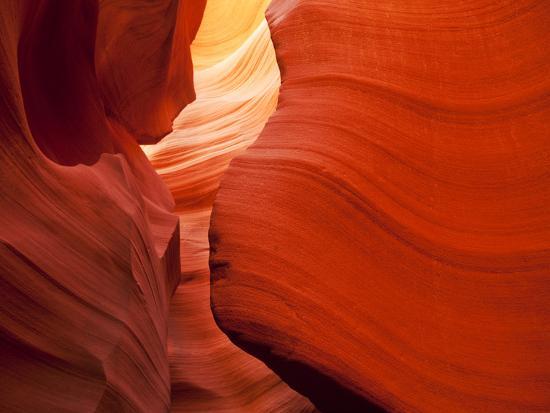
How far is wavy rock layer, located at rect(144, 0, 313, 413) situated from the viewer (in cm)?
171

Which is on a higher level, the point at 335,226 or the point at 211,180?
the point at 335,226

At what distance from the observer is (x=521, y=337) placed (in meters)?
0.91

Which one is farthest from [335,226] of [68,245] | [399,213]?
[68,245]

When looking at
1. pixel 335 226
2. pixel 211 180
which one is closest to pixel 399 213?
pixel 335 226

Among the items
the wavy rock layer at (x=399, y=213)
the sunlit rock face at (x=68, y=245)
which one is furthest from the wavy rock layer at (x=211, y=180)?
the wavy rock layer at (x=399, y=213)

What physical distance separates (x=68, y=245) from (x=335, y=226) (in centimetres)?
43

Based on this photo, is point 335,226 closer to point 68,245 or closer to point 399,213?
point 399,213

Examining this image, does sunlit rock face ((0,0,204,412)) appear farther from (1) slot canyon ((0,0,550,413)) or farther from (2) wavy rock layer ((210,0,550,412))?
(2) wavy rock layer ((210,0,550,412))

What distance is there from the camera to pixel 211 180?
2.24 m

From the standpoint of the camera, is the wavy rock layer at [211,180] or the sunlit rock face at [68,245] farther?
the wavy rock layer at [211,180]

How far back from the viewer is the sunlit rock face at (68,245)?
91 cm

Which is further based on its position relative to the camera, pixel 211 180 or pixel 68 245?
pixel 211 180

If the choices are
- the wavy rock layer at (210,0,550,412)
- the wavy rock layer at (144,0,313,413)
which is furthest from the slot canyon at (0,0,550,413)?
the wavy rock layer at (144,0,313,413)

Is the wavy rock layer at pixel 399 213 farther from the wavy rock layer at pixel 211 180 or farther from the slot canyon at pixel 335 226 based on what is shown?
the wavy rock layer at pixel 211 180
